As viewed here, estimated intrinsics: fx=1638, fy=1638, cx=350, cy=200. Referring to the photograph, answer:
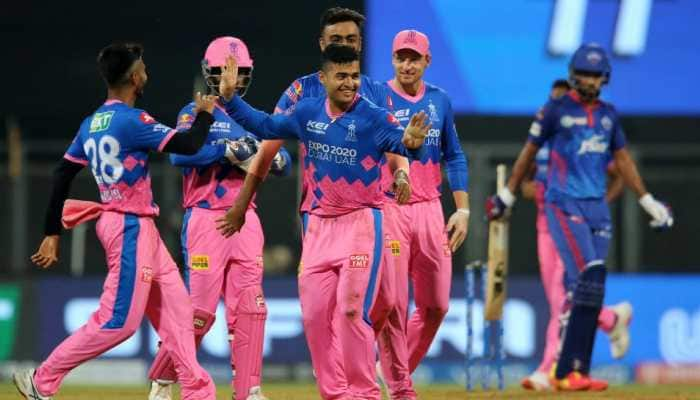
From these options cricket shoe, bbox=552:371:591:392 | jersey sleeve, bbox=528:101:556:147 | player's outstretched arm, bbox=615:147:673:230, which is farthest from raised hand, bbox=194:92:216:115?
player's outstretched arm, bbox=615:147:673:230

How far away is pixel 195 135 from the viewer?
30.3 ft

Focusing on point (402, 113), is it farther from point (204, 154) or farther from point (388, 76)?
point (388, 76)

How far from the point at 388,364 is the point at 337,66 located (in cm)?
213

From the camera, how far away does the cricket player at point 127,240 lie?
9266mm

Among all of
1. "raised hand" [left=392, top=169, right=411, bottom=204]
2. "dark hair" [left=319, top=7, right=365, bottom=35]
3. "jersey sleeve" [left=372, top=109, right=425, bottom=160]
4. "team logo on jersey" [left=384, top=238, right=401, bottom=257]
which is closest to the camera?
"raised hand" [left=392, top=169, right=411, bottom=204]

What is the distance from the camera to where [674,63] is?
1853cm

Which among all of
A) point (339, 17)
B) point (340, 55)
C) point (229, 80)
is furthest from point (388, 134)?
point (339, 17)

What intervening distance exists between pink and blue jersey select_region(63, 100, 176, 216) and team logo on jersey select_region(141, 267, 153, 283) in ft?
1.05

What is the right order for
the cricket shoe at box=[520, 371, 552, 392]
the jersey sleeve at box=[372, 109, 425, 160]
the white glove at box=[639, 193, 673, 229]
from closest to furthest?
the jersey sleeve at box=[372, 109, 425, 160] < the white glove at box=[639, 193, 673, 229] < the cricket shoe at box=[520, 371, 552, 392]

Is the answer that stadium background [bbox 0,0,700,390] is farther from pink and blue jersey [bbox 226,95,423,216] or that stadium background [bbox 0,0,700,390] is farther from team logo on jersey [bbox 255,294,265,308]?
pink and blue jersey [bbox 226,95,423,216]

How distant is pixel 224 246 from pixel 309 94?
1288 mm

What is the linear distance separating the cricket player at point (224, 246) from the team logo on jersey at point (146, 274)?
102 cm

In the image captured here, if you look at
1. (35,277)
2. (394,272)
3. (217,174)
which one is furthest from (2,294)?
(394,272)

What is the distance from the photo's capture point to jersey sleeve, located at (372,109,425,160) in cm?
905
